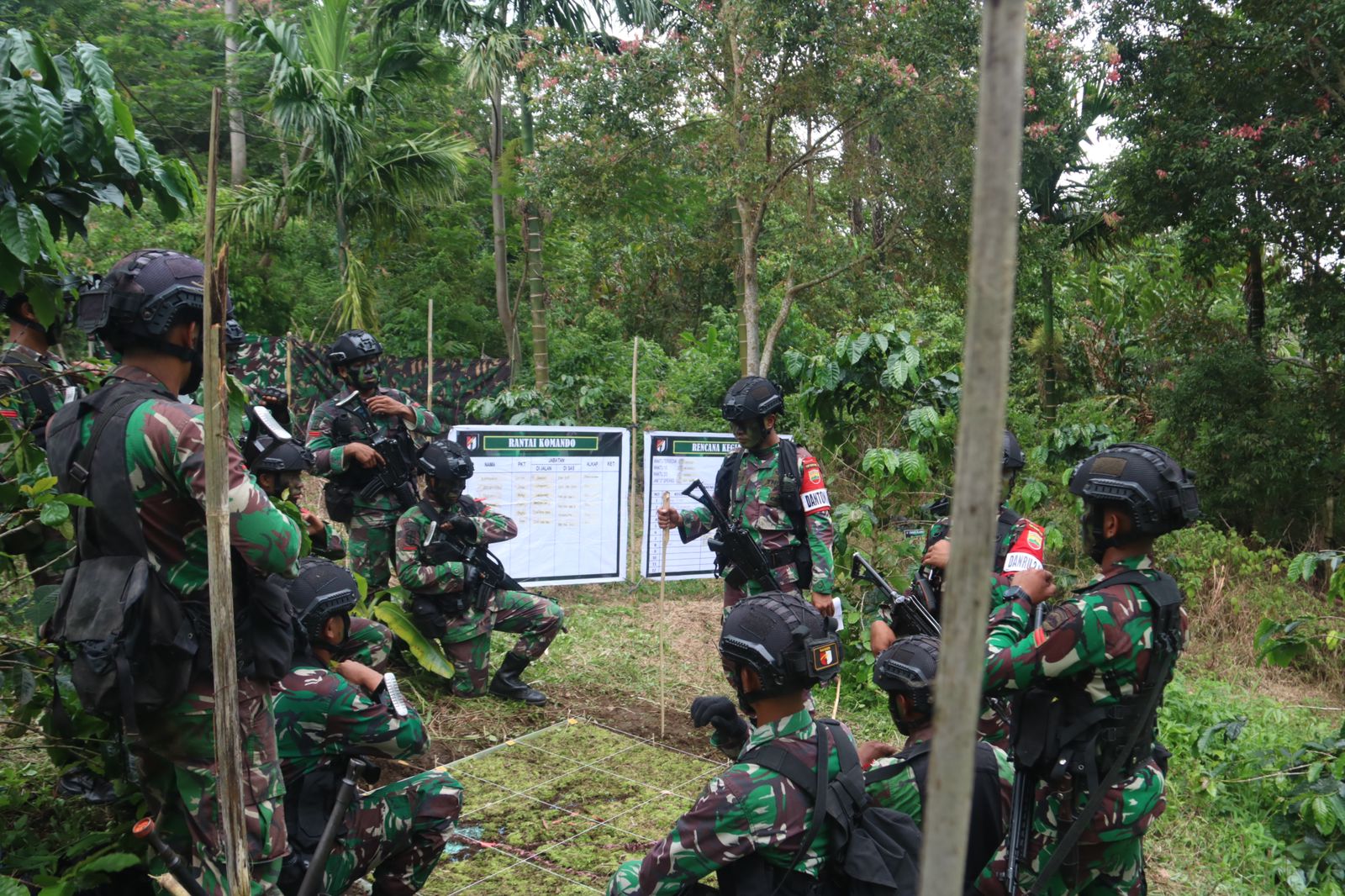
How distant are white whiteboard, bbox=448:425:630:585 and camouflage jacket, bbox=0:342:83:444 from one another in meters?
4.09

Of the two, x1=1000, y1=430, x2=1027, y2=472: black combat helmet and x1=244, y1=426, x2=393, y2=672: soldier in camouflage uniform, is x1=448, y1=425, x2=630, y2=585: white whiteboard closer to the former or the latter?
x1=244, y1=426, x2=393, y2=672: soldier in camouflage uniform

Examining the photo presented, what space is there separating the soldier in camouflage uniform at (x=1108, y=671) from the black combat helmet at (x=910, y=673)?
37 cm

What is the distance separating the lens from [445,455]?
5883 millimetres

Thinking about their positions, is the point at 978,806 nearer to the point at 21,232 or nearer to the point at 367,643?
the point at 367,643

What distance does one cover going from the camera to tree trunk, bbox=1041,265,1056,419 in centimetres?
1317

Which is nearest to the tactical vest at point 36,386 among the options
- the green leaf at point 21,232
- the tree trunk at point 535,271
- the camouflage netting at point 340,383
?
the green leaf at point 21,232

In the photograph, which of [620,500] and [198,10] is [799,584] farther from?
[198,10]

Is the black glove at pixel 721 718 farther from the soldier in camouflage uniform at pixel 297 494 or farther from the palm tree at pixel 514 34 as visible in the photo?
the palm tree at pixel 514 34

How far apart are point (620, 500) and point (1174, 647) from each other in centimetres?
619

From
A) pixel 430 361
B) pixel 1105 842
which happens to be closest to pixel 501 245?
pixel 430 361

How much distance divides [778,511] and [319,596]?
3075mm

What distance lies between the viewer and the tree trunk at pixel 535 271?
14.1 m

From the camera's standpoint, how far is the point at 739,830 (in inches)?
93.6

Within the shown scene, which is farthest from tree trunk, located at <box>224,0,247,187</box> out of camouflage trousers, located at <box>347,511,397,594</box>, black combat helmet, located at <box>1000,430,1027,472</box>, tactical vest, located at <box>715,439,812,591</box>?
black combat helmet, located at <box>1000,430,1027,472</box>
